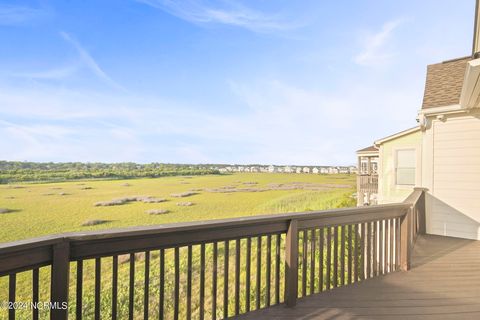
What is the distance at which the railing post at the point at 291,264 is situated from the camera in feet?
8.33

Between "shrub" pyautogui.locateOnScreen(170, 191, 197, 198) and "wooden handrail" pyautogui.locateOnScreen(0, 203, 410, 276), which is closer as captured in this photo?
"wooden handrail" pyautogui.locateOnScreen(0, 203, 410, 276)

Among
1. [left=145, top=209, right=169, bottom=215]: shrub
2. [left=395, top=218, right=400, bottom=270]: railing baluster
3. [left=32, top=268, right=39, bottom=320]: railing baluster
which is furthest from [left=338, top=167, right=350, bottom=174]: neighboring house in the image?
[left=32, top=268, right=39, bottom=320]: railing baluster

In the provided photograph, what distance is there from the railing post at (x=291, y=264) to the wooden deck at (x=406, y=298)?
3.9 inches

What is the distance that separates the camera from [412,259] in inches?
158

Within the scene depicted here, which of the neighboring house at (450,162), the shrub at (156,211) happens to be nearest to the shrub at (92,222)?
the shrub at (156,211)

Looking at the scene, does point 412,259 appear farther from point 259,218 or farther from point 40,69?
point 40,69

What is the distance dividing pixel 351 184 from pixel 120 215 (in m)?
42.0

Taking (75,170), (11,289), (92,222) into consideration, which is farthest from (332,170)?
(11,289)

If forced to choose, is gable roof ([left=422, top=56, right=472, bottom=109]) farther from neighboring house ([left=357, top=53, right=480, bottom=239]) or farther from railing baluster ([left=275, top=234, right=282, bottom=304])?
railing baluster ([left=275, top=234, right=282, bottom=304])

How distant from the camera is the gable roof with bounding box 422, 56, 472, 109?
5.85 m

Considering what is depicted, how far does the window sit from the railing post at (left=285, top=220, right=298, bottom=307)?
7087mm

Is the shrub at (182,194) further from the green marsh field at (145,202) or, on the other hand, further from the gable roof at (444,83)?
the gable roof at (444,83)

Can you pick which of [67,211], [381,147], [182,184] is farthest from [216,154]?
[381,147]

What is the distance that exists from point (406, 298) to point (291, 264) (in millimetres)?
1280
